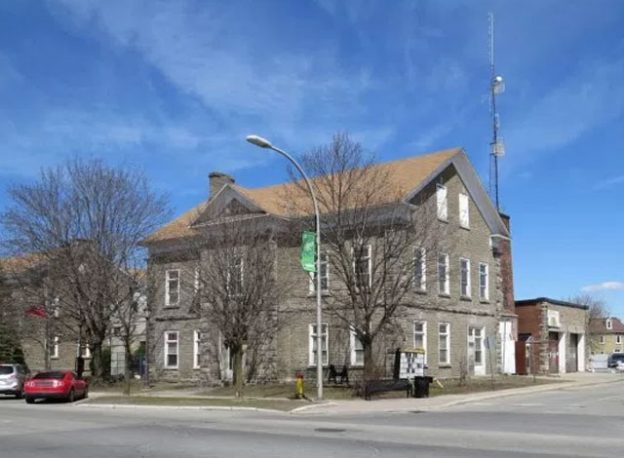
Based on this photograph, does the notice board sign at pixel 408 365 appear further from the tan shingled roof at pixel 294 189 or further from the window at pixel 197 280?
the window at pixel 197 280

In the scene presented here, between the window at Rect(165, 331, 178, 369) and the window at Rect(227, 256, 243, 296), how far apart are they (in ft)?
38.3

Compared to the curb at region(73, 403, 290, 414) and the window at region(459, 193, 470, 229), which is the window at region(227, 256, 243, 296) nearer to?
the curb at region(73, 403, 290, 414)

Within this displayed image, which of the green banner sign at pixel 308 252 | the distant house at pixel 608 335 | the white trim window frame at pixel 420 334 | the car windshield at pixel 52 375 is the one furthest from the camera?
the distant house at pixel 608 335

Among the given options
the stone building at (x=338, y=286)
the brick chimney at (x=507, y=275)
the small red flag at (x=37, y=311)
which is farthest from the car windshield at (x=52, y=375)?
the brick chimney at (x=507, y=275)

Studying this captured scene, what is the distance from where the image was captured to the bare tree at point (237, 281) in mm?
29903

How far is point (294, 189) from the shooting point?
36.2m

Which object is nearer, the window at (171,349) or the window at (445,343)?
the window at (445,343)

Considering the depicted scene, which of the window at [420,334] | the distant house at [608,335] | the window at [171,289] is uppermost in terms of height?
the window at [171,289]

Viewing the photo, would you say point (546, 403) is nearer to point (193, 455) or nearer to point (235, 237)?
point (235, 237)

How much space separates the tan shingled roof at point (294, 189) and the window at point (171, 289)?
2242mm

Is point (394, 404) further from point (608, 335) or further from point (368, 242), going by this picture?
point (608, 335)

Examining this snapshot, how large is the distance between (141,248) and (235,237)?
9.66 m

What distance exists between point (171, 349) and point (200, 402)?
1496 cm

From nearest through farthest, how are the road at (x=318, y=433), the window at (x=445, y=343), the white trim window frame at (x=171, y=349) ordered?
1. the road at (x=318, y=433)
2. the window at (x=445, y=343)
3. the white trim window frame at (x=171, y=349)
